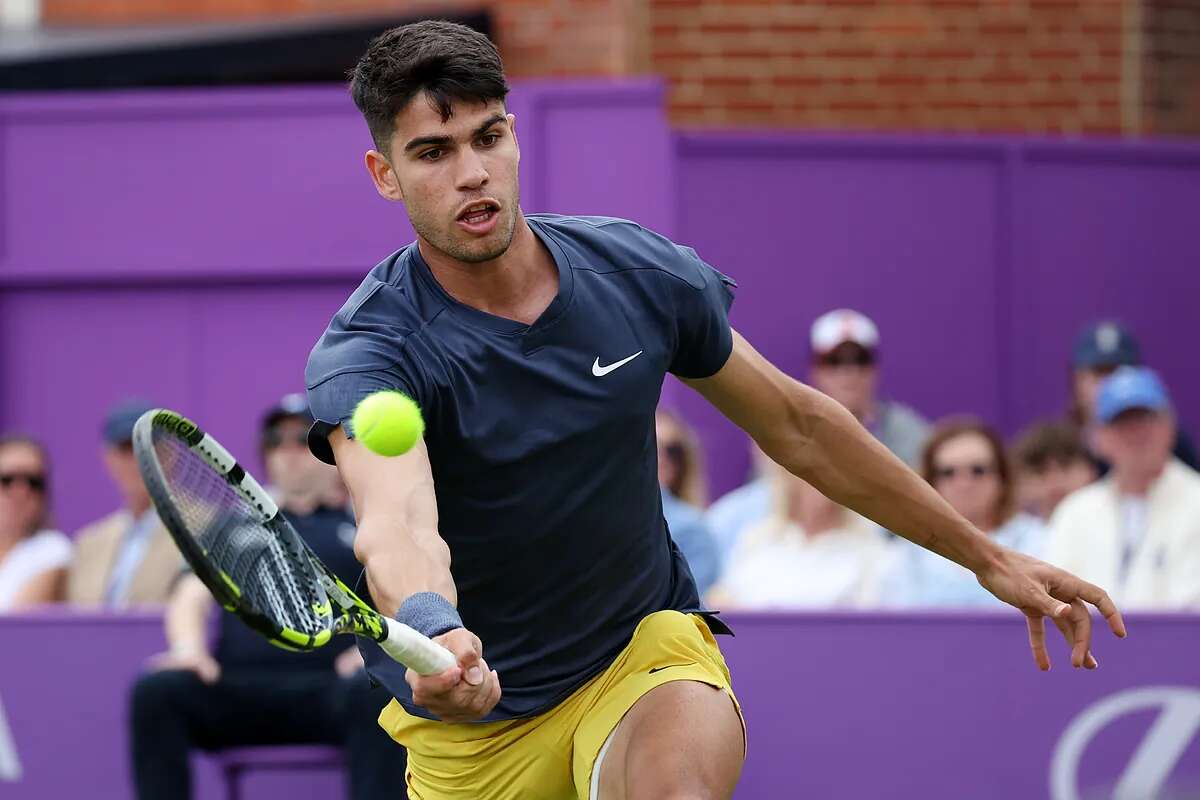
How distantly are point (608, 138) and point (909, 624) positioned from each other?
3.79 metres

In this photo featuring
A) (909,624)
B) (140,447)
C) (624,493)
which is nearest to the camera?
(140,447)

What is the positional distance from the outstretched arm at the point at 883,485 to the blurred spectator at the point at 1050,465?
354cm

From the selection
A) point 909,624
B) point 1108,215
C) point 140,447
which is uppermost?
point 140,447

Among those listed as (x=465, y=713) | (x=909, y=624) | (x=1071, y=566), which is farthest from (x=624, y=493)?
(x=1071, y=566)

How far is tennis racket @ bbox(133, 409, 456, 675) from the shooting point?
321 cm

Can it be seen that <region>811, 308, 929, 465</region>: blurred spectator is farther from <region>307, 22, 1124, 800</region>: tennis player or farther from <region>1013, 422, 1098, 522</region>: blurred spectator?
<region>307, 22, 1124, 800</region>: tennis player

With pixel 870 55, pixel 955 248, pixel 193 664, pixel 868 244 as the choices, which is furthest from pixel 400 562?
pixel 870 55

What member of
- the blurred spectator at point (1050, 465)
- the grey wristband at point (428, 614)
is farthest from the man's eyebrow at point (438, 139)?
the blurred spectator at point (1050, 465)

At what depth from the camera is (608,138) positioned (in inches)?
384

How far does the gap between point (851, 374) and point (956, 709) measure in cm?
230

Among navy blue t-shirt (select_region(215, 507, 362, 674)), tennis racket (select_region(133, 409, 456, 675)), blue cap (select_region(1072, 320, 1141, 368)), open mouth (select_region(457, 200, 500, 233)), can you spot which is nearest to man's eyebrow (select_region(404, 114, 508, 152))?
open mouth (select_region(457, 200, 500, 233))

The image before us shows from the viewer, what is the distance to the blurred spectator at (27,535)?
26.2ft

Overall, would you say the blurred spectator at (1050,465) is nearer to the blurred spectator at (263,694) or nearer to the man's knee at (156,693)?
the blurred spectator at (263,694)

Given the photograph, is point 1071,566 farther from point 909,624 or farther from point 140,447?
point 140,447
